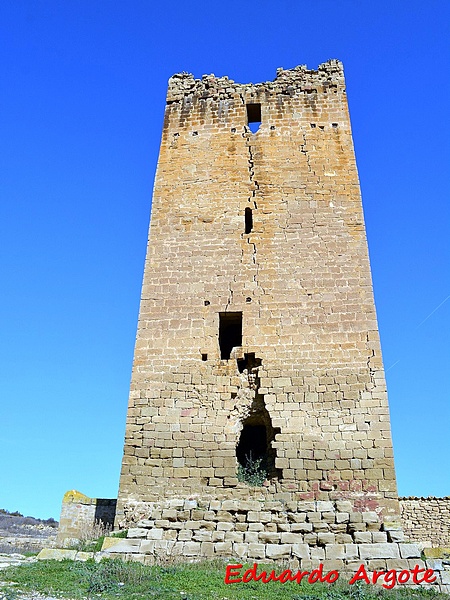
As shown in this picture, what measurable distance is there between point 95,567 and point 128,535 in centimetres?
102

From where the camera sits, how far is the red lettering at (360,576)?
6684 millimetres

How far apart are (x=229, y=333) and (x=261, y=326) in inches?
36.7

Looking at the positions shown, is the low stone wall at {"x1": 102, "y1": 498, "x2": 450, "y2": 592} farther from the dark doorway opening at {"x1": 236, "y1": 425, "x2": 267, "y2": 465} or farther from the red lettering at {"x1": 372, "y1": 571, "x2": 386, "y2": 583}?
the dark doorway opening at {"x1": 236, "y1": 425, "x2": 267, "y2": 465}

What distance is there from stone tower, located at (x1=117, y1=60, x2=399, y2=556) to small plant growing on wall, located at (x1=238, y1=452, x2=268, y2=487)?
0.03 metres

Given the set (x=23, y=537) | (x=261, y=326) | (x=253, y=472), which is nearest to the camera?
(x=253, y=472)

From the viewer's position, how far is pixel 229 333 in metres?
10.2

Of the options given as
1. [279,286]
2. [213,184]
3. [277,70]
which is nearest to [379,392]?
[279,286]

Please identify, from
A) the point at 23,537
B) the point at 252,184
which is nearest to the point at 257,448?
the point at 252,184

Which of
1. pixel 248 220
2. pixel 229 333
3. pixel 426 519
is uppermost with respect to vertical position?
pixel 248 220

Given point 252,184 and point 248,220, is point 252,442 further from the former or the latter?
point 252,184

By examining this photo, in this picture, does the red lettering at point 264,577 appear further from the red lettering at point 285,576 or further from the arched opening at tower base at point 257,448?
the arched opening at tower base at point 257,448

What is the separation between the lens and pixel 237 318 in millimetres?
9859

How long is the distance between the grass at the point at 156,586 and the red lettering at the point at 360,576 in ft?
0.85

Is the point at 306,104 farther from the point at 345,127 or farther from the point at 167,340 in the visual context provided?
the point at 167,340
